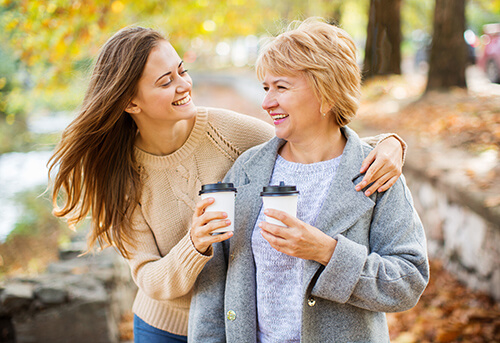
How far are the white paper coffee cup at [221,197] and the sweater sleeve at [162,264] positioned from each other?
261 millimetres

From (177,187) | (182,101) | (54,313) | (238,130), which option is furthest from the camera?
(54,313)

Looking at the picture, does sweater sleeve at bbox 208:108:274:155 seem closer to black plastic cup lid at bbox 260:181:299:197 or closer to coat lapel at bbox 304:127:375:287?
coat lapel at bbox 304:127:375:287

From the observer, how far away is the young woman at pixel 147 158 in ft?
8.03

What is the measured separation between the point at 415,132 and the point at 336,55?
19.1ft

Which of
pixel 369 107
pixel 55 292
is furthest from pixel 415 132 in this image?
pixel 55 292

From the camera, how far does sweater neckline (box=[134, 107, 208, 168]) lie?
2.67 metres

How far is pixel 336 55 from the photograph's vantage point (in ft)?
6.92

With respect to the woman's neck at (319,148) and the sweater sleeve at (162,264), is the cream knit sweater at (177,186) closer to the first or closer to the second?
the sweater sleeve at (162,264)

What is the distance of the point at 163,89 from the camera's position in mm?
2432

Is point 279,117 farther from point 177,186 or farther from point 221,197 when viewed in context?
point 177,186

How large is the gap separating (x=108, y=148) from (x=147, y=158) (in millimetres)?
221

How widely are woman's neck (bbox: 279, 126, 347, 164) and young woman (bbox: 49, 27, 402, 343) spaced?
10.3 inches

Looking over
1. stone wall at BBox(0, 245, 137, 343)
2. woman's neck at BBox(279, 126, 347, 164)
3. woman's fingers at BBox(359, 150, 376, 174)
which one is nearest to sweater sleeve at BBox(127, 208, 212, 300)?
woman's neck at BBox(279, 126, 347, 164)

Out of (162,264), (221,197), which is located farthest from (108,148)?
(221,197)
